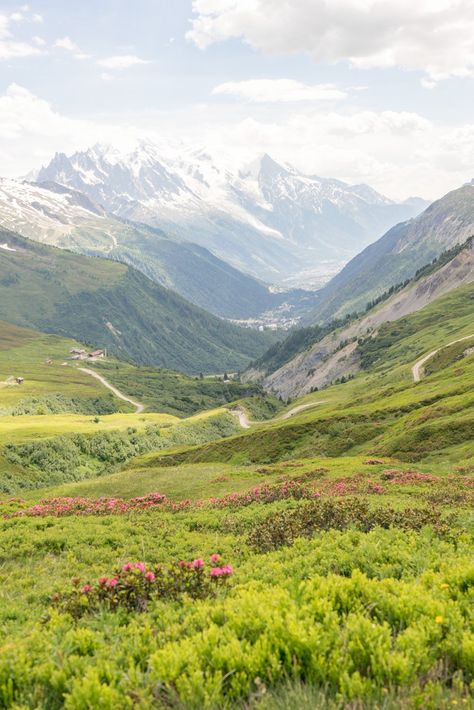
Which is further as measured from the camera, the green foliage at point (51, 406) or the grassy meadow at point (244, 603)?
the green foliage at point (51, 406)

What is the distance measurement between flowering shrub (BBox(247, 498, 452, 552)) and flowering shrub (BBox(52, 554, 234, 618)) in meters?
5.86

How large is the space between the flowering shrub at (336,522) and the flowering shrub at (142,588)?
231 inches

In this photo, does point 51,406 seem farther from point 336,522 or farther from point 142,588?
point 142,588

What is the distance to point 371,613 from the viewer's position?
905 cm

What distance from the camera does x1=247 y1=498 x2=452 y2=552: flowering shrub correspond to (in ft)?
56.0

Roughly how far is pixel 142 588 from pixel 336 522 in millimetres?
9612

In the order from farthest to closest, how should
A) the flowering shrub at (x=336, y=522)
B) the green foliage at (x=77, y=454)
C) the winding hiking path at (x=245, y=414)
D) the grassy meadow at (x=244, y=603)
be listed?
the winding hiking path at (x=245, y=414), the green foliage at (x=77, y=454), the flowering shrub at (x=336, y=522), the grassy meadow at (x=244, y=603)

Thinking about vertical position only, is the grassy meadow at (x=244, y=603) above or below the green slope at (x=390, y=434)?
above

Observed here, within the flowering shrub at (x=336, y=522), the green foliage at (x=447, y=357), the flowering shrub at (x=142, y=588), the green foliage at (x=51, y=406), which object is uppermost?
the flowering shrub at (x=142, y=588)

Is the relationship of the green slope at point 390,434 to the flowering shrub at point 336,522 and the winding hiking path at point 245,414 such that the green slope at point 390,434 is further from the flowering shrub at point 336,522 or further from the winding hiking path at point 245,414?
the winding hiking path at point 245,414

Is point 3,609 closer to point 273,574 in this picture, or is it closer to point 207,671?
point 273,574

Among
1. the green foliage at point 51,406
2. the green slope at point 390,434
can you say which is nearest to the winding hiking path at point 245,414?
the green foliage at point 51,406

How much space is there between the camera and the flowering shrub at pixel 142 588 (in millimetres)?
10766

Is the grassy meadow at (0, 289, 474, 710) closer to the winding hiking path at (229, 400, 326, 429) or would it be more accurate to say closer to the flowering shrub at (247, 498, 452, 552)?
the flowering shrub at (247, 498, 452, 552)
